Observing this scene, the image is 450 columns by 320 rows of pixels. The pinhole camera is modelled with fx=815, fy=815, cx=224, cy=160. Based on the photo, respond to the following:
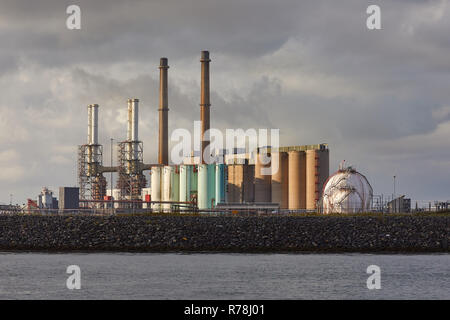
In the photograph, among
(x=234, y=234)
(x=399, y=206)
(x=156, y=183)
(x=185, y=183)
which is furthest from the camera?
(x=156, y=183)

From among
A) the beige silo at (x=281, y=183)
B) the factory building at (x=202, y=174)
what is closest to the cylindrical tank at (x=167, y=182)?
the factory building at (x=202, y=174)

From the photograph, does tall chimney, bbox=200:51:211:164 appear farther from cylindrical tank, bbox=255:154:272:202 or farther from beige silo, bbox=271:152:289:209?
beige silo, bbox=271:152:289:209

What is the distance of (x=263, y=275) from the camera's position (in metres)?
49.2

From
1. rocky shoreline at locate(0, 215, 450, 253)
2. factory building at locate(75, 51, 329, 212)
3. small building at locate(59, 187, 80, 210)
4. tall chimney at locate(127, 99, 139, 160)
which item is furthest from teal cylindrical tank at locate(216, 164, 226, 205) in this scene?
rocky shoreline at locate(0, 215, 450, 253)

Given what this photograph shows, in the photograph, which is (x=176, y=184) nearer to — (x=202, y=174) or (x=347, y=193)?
(x=202, y=174)

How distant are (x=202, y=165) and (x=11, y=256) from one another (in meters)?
50.7

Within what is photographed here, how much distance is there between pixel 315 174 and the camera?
102 m

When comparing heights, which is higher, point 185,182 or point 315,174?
point 315,174

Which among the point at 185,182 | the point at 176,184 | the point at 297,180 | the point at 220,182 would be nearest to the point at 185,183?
the point at 185,182

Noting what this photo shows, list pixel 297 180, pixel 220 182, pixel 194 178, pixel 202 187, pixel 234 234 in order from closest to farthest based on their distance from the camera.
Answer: pixel 234 234, pixel 297 180, pixel 220 182, pixel 202 187, pixel 194 178

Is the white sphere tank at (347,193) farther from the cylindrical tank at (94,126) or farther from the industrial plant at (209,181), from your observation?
the cylindrical tank at (94,126)

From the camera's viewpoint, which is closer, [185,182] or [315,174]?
[315,174]

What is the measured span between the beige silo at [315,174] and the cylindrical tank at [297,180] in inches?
48.5

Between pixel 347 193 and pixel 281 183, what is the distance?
1936cm
